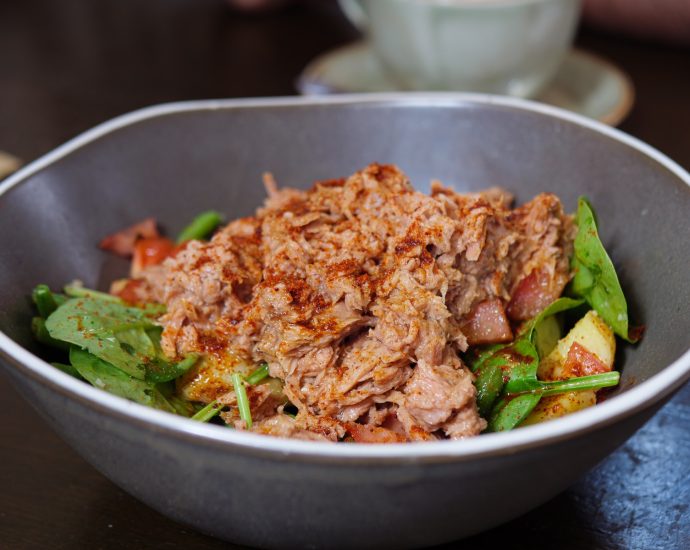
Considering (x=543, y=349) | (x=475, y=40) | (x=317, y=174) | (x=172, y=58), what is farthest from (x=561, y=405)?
(x=172, y=58)

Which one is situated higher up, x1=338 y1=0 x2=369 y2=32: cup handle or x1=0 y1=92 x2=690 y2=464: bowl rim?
x1=338 y1=0 x2=369 y2=32: cup handle

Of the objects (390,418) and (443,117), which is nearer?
(390,418)

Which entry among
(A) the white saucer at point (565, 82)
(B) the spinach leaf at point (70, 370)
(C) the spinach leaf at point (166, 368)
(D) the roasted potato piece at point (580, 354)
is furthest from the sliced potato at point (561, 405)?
(A) the white saucer at point (565, 82)

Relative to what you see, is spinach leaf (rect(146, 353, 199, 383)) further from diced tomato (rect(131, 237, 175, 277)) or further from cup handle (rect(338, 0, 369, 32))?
cup handle (rect(338, 0, 369, 32))

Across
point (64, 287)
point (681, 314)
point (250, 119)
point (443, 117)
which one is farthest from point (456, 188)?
point (64, 287)

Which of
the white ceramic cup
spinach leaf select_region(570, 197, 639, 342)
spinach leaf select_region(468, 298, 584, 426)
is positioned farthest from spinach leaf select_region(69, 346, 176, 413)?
the white ceramic cup

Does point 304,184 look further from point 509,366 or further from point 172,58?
point 172,58

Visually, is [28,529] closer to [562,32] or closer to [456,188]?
[456,188]
